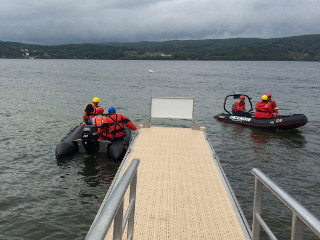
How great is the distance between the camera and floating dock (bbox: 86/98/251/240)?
5.12 meters

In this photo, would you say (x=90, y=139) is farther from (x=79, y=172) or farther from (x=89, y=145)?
(x=79, y=172)

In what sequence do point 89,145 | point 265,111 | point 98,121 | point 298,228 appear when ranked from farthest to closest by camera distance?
point 265,111
point 98,121
point 89,145
point 298,228

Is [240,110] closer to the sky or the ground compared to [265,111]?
closer to the ground

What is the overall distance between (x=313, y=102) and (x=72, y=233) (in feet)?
96.0

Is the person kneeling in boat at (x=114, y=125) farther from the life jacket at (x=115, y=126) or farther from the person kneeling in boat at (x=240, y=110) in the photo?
the person kneeling in boat at (x=240, y=110)

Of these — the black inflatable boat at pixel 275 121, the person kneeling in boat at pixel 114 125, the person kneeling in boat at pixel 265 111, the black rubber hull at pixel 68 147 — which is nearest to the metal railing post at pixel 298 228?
the person kneeling in boat at pixel 114 125

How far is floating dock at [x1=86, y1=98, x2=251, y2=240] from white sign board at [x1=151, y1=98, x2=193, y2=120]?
79.2 inches

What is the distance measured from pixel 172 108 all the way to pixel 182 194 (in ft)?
22.9

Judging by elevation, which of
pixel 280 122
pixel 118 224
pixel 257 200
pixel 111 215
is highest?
pixel 111 215

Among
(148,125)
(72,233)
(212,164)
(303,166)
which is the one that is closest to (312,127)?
(303,166)

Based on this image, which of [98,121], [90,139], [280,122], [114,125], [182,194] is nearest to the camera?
[182,194]

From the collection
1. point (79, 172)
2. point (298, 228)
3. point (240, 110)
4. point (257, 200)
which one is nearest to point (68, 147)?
point (79, 172)

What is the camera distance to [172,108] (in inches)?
521

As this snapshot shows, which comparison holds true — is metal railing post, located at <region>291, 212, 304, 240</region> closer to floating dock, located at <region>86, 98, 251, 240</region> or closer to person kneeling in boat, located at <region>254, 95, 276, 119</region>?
floating dock, located at <region>86, 98, 251, 240</region>
